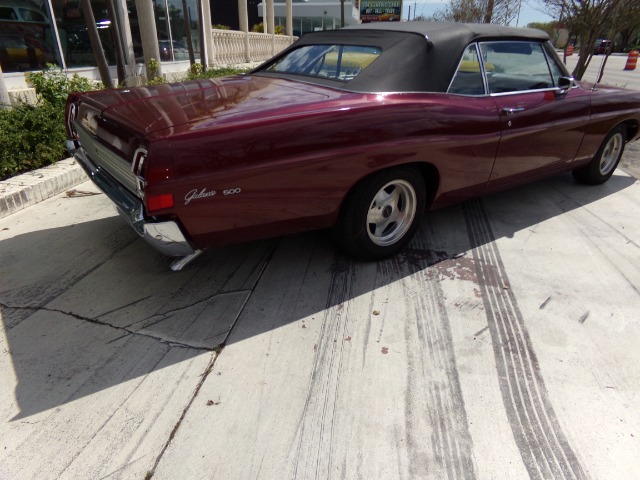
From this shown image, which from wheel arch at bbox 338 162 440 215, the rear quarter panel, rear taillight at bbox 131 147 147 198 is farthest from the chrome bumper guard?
the rear quarter panel

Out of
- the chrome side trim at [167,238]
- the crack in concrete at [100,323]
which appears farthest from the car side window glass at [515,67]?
the crack in concrete at [100,323]

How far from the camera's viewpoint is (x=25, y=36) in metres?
7.65

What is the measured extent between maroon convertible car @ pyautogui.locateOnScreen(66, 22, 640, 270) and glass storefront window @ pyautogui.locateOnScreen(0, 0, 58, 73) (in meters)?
5.42

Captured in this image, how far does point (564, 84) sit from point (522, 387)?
2.85 meters

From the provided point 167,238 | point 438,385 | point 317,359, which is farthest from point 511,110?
point 167,238

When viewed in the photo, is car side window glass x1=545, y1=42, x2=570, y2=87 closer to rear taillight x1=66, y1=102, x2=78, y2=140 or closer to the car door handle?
the car door handle

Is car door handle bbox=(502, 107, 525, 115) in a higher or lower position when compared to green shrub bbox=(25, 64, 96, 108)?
higher

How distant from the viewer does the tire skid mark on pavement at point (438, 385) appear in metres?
1.92

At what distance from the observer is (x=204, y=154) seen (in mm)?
2256

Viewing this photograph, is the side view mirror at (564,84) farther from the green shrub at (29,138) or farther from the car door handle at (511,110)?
the green shrub at (29,138)

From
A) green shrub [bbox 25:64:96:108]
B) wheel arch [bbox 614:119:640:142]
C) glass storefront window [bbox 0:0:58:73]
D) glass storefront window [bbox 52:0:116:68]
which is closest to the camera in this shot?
wheel arch [bbox 614:119:640:142]

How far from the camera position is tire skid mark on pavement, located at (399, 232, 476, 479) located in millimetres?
1915

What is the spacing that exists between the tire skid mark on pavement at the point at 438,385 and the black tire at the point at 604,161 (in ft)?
9.30

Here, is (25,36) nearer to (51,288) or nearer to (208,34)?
(51,288)
